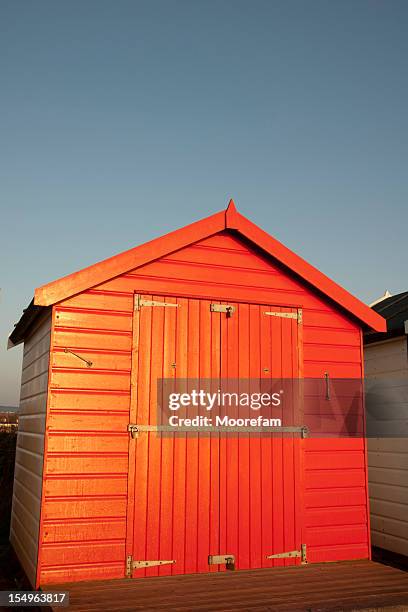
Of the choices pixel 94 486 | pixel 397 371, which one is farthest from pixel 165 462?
pixel 397 371

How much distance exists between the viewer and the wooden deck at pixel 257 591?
15.8ft

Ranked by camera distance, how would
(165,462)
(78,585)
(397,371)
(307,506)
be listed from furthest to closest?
(397,371)
(307,506)
(165,462)
(78,585)

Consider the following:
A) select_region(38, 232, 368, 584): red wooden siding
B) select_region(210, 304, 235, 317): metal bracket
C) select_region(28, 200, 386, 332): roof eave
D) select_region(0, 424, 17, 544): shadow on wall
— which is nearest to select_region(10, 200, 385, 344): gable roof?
select_region(28, 200, 386, 332): roof eave

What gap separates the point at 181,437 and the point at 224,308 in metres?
1.49

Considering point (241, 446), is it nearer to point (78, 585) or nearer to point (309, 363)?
point (309, 363)

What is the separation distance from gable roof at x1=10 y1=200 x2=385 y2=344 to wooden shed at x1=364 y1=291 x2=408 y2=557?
1.25 meters

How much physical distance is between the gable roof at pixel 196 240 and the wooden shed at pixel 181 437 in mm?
15

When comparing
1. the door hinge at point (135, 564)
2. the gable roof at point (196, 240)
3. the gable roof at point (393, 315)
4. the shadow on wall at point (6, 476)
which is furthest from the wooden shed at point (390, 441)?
the shadow on wall at point (6, 476)

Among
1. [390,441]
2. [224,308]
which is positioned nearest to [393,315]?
[390,441]

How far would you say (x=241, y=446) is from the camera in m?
6.39

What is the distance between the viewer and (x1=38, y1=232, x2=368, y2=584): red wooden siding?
5.66m

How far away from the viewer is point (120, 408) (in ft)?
19.7

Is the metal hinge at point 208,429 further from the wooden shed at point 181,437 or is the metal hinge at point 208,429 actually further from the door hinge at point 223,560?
the door hinge at point 223,560

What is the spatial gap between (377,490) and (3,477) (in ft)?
21.3
